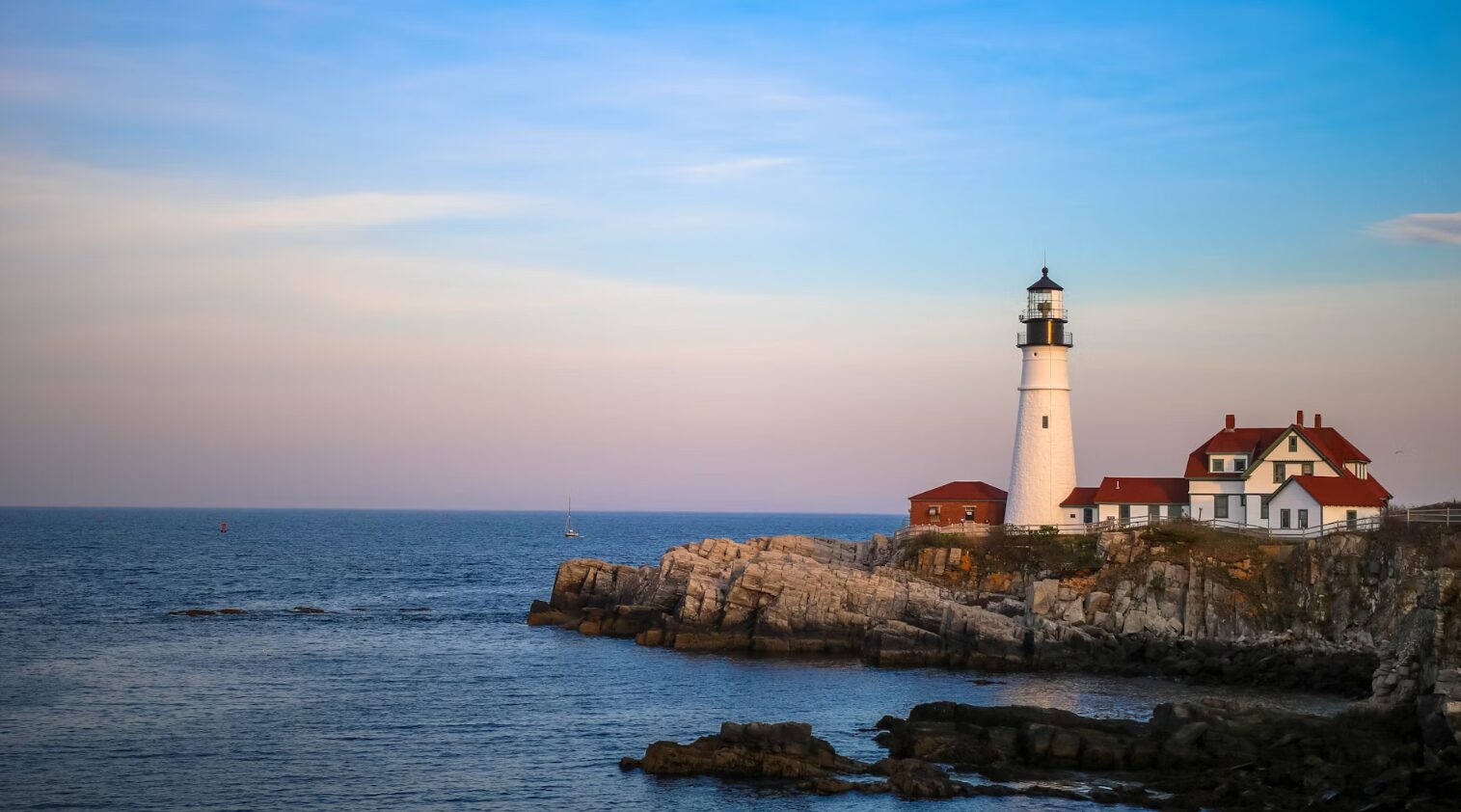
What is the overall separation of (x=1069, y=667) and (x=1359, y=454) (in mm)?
21104

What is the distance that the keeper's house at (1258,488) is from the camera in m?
51.0

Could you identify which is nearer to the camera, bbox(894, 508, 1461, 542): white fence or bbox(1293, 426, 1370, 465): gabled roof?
bbox(894, 508, 1461, 542): white fence

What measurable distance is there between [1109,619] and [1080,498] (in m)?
12.3

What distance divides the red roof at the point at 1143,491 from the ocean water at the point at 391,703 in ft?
56.0

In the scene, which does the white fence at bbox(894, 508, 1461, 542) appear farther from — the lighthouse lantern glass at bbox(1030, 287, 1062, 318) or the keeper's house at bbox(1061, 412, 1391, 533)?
the lighthouse lantern glass at bbox(1030, 287, 1062, 318)

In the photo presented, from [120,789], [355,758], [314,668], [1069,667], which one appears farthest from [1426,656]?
[314,668]

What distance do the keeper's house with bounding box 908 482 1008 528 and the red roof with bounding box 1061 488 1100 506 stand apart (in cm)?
393

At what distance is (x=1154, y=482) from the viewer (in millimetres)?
57844

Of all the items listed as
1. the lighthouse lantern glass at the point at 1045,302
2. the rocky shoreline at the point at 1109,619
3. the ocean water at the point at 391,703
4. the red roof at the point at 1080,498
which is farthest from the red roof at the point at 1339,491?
the ocean water at the point at 391,703

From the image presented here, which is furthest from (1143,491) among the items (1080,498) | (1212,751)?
(1212,751)

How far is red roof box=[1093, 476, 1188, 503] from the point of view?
5684 cm

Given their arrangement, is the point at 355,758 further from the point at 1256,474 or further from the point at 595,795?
the point at 1256,474

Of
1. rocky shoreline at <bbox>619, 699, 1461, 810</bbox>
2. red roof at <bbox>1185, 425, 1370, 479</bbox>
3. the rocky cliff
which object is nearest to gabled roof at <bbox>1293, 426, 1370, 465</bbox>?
red roof at <bbox>1185, 425, 1370, 479</bbox>

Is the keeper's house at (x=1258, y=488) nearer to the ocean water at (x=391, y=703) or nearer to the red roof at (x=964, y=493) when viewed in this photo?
the red roof at (x=964, y=493)
